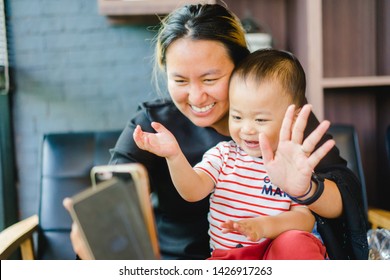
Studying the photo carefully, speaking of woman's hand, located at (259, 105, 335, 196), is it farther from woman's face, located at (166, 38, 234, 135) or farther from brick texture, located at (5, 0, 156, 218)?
brick texture, located at (5, 0, 156, 218)

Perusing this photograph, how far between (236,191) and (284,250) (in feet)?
0.34

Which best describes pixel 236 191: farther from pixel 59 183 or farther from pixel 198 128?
pixel 59 183

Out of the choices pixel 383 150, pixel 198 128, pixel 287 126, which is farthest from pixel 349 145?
pixel 287 126

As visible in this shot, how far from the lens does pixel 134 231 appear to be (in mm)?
478

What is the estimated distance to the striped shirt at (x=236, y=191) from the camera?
0.59m

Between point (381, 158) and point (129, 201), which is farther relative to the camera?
point (381, 158)

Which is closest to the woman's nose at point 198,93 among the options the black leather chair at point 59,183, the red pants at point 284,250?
the red pants at point 284,250

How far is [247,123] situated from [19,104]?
2.66ft

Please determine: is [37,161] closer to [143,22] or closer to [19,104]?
[19,104]

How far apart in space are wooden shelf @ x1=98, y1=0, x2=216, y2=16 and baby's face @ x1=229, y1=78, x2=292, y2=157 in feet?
1.66

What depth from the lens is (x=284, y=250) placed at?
0.56 metres

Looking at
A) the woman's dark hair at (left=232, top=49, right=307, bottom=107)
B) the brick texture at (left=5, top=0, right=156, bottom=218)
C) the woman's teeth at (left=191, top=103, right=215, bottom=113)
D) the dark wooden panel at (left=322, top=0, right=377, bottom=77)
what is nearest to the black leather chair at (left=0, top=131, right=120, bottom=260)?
the brick texture at (left=5, top=0, right=156, bottom=218)

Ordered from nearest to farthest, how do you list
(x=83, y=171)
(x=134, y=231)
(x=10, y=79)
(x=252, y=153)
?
(x=134, y=231) → (x=252, y=153) → (x=83, y=171) → (x=10, y=79)

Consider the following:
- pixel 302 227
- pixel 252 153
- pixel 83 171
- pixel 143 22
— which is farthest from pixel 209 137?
pixel 143 22
